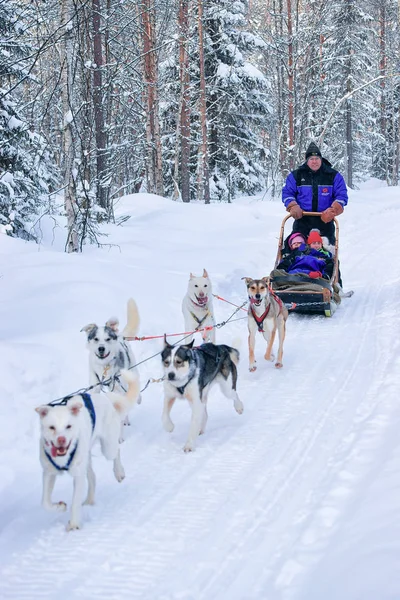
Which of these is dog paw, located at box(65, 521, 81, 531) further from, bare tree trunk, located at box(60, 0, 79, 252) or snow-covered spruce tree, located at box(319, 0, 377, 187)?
snow-covered spruce tree, located at box(319, 0, 377, 187)

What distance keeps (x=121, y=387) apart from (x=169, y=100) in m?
16.9

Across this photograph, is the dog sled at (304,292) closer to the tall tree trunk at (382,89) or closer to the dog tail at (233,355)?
the dog tail at (233,355)

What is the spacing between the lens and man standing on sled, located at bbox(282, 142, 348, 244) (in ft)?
29.7

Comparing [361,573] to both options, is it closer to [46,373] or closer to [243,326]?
[46,373]

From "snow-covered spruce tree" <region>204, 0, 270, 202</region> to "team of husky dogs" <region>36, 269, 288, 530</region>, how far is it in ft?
44.7

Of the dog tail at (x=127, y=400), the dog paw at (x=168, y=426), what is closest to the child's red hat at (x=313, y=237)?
the dog paw at (x=168, y=426)

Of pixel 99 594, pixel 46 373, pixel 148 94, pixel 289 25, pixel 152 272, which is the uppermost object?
pixel 289 25

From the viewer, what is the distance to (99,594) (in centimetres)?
291

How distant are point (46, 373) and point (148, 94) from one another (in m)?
12.8

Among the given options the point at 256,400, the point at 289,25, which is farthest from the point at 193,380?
the point at 289,25

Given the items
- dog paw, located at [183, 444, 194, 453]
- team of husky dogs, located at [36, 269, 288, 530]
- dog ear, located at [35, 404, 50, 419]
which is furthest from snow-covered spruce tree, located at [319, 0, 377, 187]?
dog ear, located at [35, 404, 50, 419]

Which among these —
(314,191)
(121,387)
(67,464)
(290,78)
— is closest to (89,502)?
(67,464)

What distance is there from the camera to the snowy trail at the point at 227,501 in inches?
117

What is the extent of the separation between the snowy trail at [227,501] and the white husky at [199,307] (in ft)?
3.60
